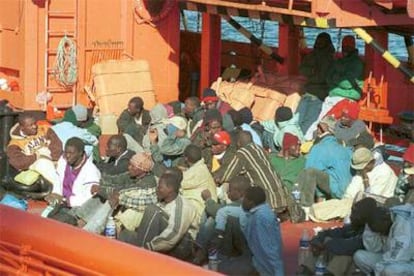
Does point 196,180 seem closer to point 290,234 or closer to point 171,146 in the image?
point 290,234

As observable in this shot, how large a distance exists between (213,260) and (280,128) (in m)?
4.18

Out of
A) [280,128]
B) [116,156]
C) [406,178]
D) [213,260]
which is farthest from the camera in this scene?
[280,128]

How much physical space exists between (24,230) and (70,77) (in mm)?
11279

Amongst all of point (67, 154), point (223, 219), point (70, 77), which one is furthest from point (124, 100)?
point (223, 219)

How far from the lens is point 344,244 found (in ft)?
25.8

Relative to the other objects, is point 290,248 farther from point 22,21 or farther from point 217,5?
point 22,21

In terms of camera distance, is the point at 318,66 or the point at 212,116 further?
the point at 318,66

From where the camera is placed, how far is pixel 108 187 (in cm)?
948

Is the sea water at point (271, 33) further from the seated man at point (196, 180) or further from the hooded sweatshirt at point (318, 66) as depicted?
the seated man at point (196, 180)

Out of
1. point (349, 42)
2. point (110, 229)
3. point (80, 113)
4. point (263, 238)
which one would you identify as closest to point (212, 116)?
point (80, 113)

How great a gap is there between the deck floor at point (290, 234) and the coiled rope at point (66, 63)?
3811 mm

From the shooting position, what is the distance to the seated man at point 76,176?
386 inches

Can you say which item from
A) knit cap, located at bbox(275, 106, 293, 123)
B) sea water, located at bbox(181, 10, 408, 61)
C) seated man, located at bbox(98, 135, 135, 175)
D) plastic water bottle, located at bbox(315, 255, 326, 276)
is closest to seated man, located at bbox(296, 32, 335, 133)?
knit cap, located at bbox(275, 106, 293, 123)

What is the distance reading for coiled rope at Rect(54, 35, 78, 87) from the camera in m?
14.5
